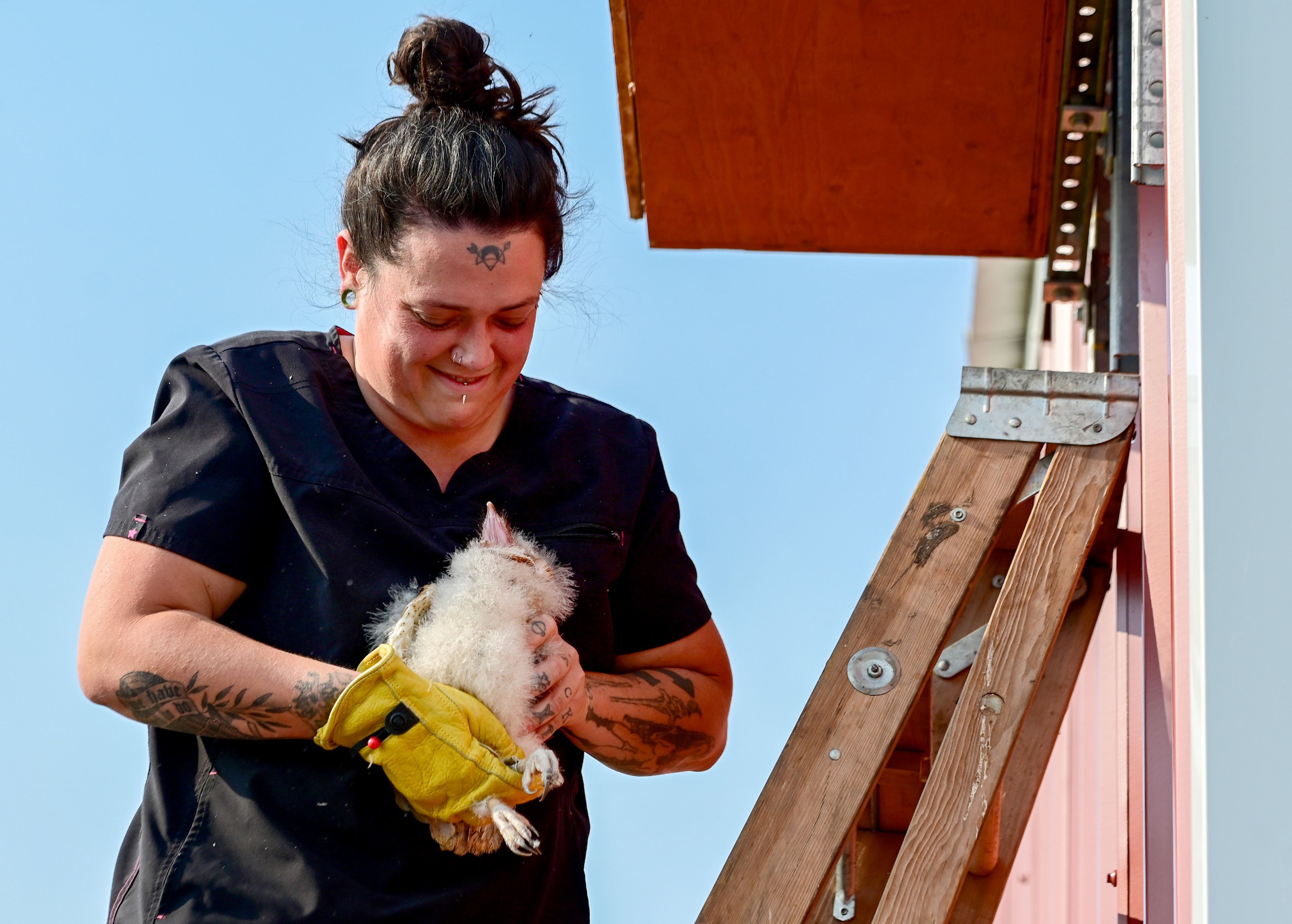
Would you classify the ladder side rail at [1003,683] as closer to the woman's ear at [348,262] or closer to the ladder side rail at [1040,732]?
the ladder side rail at [1040,732]

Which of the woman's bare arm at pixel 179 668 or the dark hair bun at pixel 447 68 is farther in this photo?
the dark hair bun at pixel 447 68

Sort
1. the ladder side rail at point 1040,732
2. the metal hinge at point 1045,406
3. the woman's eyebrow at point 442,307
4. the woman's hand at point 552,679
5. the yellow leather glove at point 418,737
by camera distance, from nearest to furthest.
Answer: the yellow leather glove at point 418,737 < the woman's hand at point 552,679 < the woman's eyebrow at point 442,307 < the metal hinge at point 1045,406 < the ladder side rail at point 1040,732

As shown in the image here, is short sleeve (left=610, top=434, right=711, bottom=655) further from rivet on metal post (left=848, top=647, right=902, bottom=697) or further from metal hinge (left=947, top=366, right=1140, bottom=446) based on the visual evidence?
metal hinge (left=947, top=366, right=1140, bottom=446)

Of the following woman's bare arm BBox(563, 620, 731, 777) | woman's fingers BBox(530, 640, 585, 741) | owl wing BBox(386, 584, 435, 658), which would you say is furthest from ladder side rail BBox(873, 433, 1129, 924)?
owl wing BBox(386, 584, 435, 658)

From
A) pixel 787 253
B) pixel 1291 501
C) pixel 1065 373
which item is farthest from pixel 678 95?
pixel 1291 501

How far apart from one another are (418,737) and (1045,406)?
4.34 feet

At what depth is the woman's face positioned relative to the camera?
225 centimetres

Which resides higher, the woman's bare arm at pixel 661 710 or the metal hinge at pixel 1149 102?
the metal hinge at pixel 1149 102

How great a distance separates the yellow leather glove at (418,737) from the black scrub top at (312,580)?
0.45 feet

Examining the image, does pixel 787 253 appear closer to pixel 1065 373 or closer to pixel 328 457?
pixel 1065 373

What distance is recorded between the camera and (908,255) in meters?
3.77

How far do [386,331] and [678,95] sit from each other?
1.28 metres

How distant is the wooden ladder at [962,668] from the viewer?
7.07ft

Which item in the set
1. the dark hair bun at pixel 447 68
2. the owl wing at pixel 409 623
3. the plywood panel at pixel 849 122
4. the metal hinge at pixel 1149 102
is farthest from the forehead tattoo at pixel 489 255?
the metal hinge at pixel 1149 102
